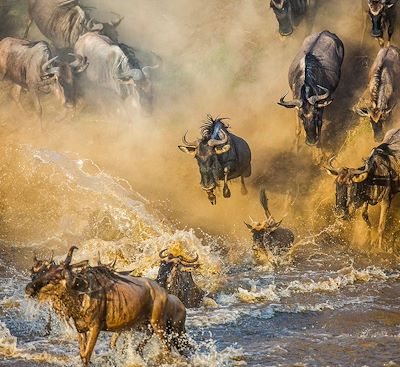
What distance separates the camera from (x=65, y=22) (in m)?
20.5

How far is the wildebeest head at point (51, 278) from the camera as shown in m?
7.16

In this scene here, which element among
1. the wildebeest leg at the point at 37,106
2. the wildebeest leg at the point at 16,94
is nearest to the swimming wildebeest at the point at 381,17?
the wildebeest leg at the point at 37,106

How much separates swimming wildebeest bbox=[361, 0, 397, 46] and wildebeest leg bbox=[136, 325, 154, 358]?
408 inches

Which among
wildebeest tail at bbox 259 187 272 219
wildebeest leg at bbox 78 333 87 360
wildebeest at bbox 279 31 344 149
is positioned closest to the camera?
wildebeest leg at bbox 78 333 87 360

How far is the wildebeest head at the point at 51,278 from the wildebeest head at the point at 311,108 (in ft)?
27.9

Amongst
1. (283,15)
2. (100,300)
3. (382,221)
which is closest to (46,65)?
(283,15)

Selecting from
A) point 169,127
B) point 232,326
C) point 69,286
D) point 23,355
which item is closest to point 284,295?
point 232,326

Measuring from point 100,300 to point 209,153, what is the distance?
683 cm

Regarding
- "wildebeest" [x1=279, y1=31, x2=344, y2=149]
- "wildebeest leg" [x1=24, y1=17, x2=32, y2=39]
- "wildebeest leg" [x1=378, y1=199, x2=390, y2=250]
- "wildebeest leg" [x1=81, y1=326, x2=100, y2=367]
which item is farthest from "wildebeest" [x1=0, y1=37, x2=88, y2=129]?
"wildebeest leg" [x1=81, y1=326, x2=100, y2=367]

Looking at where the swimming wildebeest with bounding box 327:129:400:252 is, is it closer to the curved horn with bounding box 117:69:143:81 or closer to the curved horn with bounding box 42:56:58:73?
the curved horn with bounding box 117:69:143:81

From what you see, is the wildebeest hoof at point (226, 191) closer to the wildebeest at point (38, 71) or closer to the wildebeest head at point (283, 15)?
the wildebeest at point (38, 71)

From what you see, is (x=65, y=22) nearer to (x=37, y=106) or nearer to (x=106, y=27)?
(x=106, y=27)

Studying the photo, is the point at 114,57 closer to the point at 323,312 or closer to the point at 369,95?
the point at 369,95

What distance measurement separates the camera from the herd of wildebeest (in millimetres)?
7488
